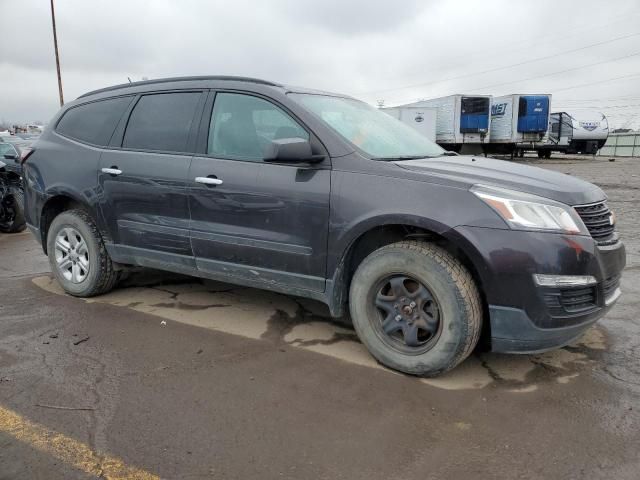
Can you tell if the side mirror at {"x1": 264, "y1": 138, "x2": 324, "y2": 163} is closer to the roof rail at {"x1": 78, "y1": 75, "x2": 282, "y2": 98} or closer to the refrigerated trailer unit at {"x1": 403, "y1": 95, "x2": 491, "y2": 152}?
the roof rail at {"x1": 78, "y1": 75, "x2": 282, "y2": 98}

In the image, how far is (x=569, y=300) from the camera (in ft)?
9.19

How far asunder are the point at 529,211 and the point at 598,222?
0.52m

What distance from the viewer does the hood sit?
290 cm

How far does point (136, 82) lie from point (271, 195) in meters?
1.94

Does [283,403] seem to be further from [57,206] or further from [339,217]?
[57,206]

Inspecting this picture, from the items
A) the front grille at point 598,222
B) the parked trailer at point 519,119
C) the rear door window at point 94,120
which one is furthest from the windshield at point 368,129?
the parked trailer at point 519,119

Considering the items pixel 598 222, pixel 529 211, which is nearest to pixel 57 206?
pixel 529 211

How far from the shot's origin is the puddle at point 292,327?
313cm

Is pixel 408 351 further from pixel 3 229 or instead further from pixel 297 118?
pixel 3 229

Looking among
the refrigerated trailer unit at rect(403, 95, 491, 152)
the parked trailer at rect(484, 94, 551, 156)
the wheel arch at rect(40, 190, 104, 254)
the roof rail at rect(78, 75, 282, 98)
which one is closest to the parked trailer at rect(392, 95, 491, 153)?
the refrigerated trailer unit at rect(403, 95, 491, 152)

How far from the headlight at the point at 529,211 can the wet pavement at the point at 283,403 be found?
954 mm

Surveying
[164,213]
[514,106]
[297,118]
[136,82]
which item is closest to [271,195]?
[297,118]

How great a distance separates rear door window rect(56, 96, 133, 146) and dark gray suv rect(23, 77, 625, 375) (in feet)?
0.05

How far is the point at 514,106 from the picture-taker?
2652 centimetres
